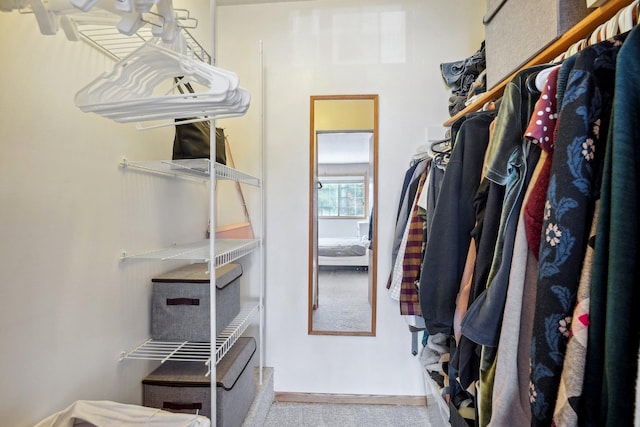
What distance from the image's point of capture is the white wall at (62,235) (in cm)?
79

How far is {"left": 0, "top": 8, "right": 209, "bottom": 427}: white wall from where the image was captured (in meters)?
0.79

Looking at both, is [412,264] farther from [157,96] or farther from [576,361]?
[157,96]

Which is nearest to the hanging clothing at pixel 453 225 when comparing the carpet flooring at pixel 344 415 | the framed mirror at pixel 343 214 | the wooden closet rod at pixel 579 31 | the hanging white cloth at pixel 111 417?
the wooden closet rod at pixel 579 31

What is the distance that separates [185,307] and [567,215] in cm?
128

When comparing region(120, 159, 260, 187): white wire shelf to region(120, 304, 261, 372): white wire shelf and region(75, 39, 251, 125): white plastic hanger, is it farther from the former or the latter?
region(120, 304, 261, 372): white wire shelf

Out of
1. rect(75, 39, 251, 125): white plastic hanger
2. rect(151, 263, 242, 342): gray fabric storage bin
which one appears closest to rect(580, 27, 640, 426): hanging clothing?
rect(75, 39, 251, 125): white plastic hanger

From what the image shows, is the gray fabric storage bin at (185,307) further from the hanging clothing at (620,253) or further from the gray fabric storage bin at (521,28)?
the gray fabric storage bin at (521,28)

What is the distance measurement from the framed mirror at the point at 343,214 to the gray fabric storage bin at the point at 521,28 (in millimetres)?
768

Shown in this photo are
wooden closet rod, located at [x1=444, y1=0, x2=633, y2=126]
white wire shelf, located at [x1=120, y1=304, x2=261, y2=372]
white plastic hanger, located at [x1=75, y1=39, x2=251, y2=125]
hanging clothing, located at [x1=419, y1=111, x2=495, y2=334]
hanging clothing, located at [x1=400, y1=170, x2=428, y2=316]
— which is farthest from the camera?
hanging clothing, located at [x1=400, y1=170, x2=428, y2=316]

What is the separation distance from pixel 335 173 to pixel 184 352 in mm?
1244

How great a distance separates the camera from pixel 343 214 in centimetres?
194

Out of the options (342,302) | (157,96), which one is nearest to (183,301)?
(157,96)

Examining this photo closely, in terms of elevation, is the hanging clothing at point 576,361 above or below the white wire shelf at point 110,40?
below

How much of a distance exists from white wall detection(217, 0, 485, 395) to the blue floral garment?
1.34 meters
